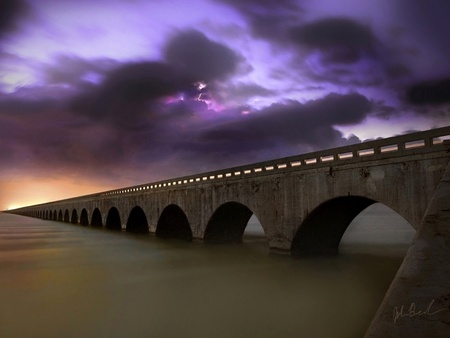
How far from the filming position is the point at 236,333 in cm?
737

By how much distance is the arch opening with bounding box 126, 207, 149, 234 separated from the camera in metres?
35.9

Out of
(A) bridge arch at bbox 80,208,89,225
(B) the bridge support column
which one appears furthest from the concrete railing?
(A) bridge arch at bbox 80,208,89,225

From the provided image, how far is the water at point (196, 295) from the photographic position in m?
7.83

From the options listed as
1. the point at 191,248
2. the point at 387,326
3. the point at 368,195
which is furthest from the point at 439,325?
the point at 191,248

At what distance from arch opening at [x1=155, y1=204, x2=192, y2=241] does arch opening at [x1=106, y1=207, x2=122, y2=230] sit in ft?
49.4

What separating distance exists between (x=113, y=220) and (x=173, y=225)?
1841 centimetres

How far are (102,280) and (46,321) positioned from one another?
4.88m

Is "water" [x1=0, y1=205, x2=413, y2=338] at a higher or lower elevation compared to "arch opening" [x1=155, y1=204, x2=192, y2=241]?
lower

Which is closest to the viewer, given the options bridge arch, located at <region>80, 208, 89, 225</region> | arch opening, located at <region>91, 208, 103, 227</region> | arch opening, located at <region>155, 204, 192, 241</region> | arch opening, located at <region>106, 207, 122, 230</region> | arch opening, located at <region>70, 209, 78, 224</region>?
arch opening, located at <region>155, 204, 192, 241</region>

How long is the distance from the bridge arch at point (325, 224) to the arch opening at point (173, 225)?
528 inches

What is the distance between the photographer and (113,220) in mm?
44719

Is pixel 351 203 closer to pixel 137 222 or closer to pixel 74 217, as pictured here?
pixel 137 222

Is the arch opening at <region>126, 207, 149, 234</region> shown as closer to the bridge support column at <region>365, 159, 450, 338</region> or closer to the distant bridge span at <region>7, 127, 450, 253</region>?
the distant bridge span at <region>7, 127, 450, 253</region>

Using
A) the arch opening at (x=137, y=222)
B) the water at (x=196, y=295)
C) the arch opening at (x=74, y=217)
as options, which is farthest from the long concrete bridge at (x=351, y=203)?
the arch opening at (x=74, y=217)
